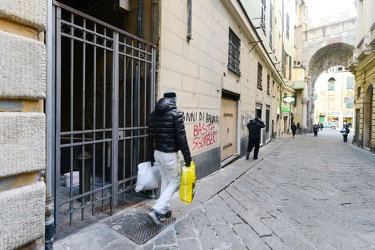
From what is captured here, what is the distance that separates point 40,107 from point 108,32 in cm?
302

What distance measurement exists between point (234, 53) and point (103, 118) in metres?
6.44

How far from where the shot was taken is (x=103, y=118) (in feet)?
11.2

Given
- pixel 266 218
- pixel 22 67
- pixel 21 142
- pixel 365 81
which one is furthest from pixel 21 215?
pixel 365 81

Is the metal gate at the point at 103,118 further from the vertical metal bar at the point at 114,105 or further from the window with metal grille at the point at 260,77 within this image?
the window with metal grille at the point at 260,77

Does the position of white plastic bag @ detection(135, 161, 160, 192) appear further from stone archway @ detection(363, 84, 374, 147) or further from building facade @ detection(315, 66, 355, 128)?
building facade @ detection(315, 66, 355, 128)

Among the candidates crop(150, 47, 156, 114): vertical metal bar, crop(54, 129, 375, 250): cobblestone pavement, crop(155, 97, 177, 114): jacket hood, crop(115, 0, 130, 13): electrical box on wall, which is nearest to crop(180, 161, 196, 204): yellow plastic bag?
crop(54, 129, 375, 250): cobblestone pavement

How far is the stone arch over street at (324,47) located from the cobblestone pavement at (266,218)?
23336 millimetres

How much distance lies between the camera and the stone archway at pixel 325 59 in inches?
1024

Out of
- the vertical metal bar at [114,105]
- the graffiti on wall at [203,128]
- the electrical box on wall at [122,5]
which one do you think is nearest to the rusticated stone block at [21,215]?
the vertical metal bar at [114,105]

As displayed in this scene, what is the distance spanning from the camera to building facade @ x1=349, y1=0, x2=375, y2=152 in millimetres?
12297

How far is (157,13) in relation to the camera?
4070 mm

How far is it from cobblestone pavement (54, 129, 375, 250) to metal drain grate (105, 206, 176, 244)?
9 centimetres

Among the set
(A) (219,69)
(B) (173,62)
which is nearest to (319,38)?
(A) (219,69)

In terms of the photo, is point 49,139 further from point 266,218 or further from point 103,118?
point 266,218
